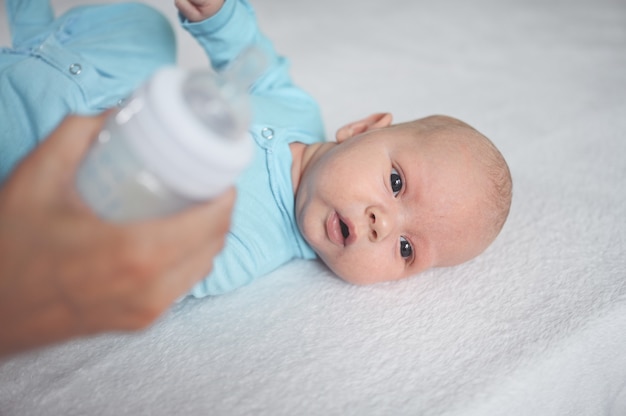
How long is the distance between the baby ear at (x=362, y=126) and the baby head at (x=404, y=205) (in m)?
0.12

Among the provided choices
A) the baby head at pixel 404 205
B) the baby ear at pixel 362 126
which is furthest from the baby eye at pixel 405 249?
the baby ear at pixel 362 126

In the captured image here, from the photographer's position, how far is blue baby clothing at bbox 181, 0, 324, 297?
1.04 meters

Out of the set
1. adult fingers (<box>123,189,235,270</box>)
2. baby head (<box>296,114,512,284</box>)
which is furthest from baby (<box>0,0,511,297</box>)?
adult fingers (<box>123,189,235,270</box>)

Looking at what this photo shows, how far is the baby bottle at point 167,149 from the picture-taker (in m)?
0.51

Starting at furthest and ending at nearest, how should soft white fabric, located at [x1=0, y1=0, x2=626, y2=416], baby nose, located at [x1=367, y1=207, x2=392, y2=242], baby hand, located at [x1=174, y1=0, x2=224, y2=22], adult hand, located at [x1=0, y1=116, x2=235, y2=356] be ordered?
baby hand, located at [x1=174, y1=0, x2=224, y2=22]
baby nose, located at [x1=367, y1=207, x2=392, y2=242]
soft white fabric, located at [x1=0, y1=0, x2=626, y2=416]
adult hand, located at [x1=0, y1=116, x2=235, y2=356]

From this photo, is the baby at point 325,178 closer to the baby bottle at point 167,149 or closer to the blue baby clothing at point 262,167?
the blue baby clothing at point 262,167

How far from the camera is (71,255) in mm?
501

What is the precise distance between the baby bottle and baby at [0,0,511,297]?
0.46 m

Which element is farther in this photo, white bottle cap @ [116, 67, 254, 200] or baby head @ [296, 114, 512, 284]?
baby head @ [296, 114, 512, 284]

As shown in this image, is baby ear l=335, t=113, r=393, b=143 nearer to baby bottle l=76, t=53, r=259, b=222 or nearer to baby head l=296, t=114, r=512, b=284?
baby head l=296, t=114, r=512, b=284

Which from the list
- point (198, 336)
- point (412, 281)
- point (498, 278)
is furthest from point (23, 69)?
point (498, 278)

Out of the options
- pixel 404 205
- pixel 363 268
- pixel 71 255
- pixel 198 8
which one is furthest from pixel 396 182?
pixel 71 255

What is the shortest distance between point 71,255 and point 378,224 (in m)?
0.59

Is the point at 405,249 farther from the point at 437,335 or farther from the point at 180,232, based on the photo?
the point at 180,232
